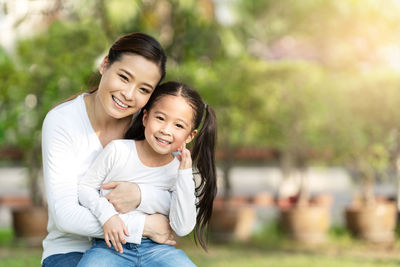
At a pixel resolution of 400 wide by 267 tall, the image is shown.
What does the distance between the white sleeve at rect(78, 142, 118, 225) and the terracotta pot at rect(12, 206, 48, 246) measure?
5.14 metres

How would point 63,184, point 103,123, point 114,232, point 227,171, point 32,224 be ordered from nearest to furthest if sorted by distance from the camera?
point 114,232
point 63,184
point 103,123
point 32,224
point 227,171

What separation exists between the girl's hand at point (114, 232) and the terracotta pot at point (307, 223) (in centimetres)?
579

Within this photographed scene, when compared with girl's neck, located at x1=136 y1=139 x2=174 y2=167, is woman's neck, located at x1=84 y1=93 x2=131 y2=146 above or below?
above

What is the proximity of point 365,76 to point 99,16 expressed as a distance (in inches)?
183

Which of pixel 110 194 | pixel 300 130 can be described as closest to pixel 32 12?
pixel 300 130

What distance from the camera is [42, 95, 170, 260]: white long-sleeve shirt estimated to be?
2312mm

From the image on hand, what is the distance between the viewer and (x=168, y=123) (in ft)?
8.19

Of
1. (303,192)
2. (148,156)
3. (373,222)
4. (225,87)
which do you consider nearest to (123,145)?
Result: (148,156)

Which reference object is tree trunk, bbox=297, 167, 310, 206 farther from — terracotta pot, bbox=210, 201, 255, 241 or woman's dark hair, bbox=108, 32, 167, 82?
woman's dark hair, bbox=108, 32, 167, 82

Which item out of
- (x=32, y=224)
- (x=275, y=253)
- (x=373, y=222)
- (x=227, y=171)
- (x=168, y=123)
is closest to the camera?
(x=168, y=123)

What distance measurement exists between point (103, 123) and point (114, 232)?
22.2 inches

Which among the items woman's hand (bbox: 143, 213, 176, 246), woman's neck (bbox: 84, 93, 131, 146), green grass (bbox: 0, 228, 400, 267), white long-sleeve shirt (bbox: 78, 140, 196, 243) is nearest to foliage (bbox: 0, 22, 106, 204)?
green grass (bbox: 0, 228, 400, 267)

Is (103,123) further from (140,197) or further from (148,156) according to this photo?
(140,197)

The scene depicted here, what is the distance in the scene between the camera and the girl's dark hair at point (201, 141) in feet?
8.46
